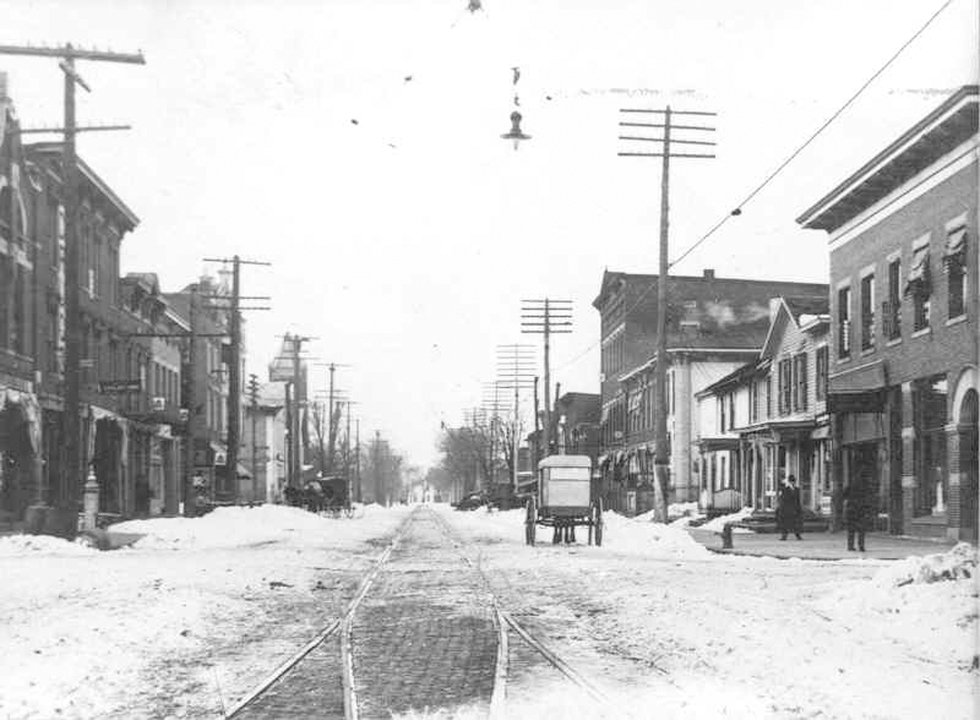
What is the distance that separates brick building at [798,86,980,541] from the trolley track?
11.5m

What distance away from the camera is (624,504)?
62812 millimetres

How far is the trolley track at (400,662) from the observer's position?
27.1ft

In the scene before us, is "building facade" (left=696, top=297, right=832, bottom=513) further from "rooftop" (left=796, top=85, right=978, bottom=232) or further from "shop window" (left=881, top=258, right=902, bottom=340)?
"rooftop" (left=796, top=85, right=978, bottom=232)

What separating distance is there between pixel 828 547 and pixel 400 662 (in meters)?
17.1

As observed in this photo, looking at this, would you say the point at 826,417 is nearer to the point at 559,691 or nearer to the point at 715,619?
the point at 715,619

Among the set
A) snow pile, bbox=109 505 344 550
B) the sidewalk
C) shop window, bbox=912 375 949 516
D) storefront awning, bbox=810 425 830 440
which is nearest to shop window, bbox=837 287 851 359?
storefront awning, bbox=810 425 830 440

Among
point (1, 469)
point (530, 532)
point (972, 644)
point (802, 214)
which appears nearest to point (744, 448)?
point (802, 214)

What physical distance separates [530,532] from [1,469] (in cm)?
1315

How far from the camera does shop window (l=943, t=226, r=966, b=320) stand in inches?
904

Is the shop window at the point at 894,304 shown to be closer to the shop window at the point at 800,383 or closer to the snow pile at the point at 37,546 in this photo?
the shop window at the point at 800,383

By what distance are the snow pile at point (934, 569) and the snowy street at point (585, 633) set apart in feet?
0.08

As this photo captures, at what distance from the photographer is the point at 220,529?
32.4 metres

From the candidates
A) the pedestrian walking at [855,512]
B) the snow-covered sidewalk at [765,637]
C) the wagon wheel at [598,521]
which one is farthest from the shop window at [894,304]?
the snow-covered sidewalk at [765,637]

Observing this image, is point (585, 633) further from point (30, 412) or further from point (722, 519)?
point (722, 519)
